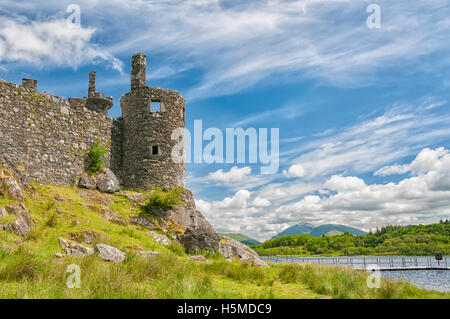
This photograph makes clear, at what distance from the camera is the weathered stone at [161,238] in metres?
17.1

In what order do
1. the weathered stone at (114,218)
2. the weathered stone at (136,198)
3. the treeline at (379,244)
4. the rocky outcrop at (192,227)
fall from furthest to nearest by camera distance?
the treeline at (379,244) → the weathered stone at (136,198) → the weathered stone at (114,218) → the rocky outcrop at (192,227)

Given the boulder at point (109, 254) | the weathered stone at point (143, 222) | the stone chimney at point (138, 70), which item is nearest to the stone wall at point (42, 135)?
the stone chimney at point (138, 70)

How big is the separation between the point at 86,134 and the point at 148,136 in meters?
3.52

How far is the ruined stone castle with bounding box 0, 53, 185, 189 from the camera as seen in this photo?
16.9m

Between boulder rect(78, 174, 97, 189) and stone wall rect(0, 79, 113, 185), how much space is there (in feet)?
1.18

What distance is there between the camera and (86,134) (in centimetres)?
2055

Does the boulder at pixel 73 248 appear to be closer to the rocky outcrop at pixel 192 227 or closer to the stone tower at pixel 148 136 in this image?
the rocky outcrop at pixel 192 227

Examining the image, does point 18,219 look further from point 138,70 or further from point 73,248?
point 138,70

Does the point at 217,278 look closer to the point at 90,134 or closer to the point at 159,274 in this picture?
the point at 159,274

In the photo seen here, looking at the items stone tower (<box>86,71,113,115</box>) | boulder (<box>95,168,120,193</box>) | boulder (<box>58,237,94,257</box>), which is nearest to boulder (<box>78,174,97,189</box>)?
boulder (<box>95,168,120,193</box>)
